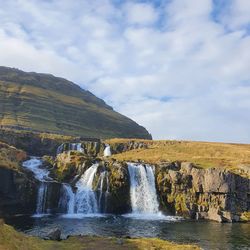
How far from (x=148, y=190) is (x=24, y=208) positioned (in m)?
33.3

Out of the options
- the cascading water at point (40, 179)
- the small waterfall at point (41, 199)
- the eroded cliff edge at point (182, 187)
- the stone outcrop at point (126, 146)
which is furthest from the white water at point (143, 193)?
the stone outcrop at point (126, 146)

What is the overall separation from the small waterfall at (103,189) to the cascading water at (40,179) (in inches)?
531

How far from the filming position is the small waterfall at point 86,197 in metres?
108

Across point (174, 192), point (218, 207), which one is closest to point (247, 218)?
point (218, 207)

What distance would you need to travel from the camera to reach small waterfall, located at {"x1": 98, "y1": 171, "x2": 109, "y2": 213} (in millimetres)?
110006

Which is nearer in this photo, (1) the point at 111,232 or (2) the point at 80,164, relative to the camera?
(1) the point at 111,232

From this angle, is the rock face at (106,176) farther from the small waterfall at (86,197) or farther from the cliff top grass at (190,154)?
the cliff top grass at (190,154)

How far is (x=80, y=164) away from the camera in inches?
4727

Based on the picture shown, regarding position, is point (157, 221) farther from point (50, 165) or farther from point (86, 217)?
point (50, 165)

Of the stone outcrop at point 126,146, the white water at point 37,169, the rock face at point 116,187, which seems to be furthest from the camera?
the stone outcrop at point 126,146

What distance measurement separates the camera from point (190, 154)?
16838 centimetres

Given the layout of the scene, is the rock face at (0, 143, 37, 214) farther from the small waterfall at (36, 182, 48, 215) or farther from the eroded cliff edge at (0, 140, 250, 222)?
the eroded cliff edge at (0, 140, 250, 222)

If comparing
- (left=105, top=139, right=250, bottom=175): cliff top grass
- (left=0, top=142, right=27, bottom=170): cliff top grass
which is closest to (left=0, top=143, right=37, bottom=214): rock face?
(left=0, top=142, right=27, bottom=170): cliff top grass

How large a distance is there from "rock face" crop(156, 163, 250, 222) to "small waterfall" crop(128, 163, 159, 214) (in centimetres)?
211
